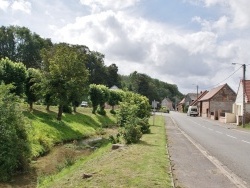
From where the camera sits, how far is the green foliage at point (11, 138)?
15792 mm

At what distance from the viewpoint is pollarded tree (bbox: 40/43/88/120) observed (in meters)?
34.4

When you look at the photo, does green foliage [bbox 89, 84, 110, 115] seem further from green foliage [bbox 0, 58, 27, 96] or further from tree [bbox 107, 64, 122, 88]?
tree [bbox 107, 64, 122, 88]

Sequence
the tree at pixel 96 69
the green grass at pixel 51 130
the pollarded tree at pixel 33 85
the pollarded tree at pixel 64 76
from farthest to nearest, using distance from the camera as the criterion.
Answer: the tree at pixel 96 69 → the pollarded tree at pixel 64 76 → the pollarded tree at pixel 33 85 → the green grass at pixel 51 130

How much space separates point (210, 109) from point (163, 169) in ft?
242

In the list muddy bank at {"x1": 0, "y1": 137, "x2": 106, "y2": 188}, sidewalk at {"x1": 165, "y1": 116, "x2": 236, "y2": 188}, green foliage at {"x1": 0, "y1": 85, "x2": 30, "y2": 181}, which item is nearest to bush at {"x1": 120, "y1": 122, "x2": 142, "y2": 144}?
muddy bank at {"x1": 0, "y1": 137, "x2": 106, "y2": 188}

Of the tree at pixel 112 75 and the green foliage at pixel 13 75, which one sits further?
the tree at pixel 112 75

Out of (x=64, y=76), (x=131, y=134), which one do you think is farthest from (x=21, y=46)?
(x=131, y=134)

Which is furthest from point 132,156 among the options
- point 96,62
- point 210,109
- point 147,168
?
point 96,62

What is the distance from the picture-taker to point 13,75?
3033 cm

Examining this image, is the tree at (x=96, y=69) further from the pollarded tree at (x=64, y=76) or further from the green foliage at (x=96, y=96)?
the pollarded tree at (x=64, y=76)

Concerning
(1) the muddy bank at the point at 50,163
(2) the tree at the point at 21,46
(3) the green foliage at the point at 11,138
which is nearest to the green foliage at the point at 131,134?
(1) the muddy bank at the point at 50,163

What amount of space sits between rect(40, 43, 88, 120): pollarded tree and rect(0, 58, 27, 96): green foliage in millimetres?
3310

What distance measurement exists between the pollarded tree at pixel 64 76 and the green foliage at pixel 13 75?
3.31 metres

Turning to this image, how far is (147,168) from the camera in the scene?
12.3m
